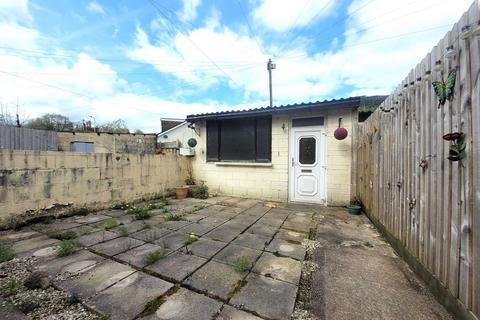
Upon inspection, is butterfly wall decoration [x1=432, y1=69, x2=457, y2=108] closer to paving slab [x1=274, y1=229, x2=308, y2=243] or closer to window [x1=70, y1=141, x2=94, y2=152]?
paving slab [x1=274, y1=229, x2=308, y2=243]

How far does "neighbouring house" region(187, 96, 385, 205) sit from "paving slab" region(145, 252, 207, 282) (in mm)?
3682

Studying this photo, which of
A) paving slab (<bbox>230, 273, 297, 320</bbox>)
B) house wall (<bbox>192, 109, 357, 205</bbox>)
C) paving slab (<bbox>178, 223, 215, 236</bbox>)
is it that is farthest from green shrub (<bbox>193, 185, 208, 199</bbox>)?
paving slab (<bbox>230, 273, 297, 320</bbox>)

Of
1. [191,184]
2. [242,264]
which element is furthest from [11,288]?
[191,184]

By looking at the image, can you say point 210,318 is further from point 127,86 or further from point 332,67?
point 127,86

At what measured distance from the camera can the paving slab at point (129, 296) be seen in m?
1.44

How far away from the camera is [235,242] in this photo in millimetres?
2799

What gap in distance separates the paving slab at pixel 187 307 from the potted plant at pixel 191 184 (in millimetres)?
4689

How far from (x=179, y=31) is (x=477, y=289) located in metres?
8.13

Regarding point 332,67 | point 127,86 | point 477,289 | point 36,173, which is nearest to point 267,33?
point 332,67

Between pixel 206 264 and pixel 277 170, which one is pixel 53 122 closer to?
pixel 277 170

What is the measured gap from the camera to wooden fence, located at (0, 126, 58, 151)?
6.75 meters

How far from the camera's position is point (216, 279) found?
1.88m

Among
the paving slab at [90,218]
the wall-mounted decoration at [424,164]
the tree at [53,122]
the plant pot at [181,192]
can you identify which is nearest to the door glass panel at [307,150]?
the wall-mounted decoration at [424,164]

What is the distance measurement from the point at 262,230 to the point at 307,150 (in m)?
2.86
